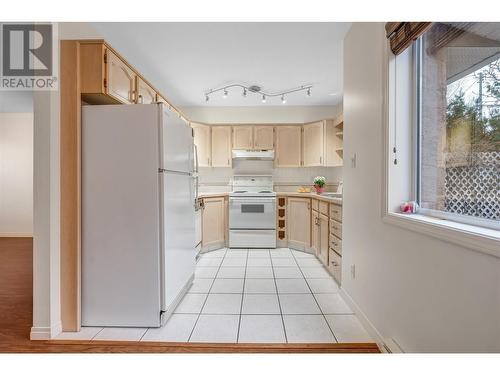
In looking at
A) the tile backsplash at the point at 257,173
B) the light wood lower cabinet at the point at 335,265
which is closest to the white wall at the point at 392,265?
the light wood lower cabinet at the point at 335,265

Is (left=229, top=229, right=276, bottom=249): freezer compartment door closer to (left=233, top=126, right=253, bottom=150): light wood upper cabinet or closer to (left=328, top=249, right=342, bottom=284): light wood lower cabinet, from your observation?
(left=328, top=249, right=342, bottom=284): light wood lower cabinet

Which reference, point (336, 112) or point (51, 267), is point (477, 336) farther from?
point (336, 112)

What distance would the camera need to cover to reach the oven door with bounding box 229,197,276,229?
158 inches

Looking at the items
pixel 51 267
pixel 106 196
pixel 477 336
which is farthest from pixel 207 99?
pixel 477 336

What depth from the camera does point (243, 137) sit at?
14.5 ft

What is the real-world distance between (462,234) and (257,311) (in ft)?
5.20

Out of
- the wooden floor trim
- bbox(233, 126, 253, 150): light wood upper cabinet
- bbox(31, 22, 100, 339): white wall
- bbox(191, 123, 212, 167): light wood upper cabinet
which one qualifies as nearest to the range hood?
bbox(233, 126, 253, 150): light wood upper cabinet

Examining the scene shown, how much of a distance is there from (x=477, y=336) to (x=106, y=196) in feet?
6.94

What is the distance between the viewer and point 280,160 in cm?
442

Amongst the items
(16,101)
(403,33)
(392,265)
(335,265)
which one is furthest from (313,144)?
(16,101)

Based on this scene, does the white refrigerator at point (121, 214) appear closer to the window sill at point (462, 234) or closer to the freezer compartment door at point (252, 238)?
the window sill at point (462, 234)

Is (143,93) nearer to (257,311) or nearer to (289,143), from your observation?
(257,311)

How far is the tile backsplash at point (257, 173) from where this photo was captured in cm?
464

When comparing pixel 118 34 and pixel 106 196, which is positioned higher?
pixel 118 34
